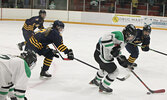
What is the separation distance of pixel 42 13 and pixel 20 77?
3455 millimetres

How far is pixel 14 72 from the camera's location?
2.11m

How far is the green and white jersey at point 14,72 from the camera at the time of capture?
2082mm

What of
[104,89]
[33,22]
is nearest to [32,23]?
[33,22]

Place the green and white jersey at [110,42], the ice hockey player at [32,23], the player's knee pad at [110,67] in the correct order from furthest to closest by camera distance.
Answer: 1. the ice hockey player at [32,23]
2. the player's knee pad at [110,67]
3. the green and white jersey at [110,42]

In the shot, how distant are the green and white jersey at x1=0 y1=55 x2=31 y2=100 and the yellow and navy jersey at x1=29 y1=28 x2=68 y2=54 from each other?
146 cm

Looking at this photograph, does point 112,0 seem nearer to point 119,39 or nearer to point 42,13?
point 42,13

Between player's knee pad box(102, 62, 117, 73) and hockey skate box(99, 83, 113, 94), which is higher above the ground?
player's knee pad box(102, 62, 117, 73)

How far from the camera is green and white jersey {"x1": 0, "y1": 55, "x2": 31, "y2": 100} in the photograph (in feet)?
6.83

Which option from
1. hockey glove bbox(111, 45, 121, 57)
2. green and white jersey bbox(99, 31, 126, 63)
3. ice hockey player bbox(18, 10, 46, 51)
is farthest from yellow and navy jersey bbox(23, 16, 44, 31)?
hockey glove bbox(111, 45, 121, 57)

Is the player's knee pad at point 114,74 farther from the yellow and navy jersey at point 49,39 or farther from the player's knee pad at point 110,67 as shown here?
the yellow and navy jersey at point 49,39

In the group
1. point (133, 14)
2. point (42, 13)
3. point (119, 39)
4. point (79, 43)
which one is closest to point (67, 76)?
point (119, 39)

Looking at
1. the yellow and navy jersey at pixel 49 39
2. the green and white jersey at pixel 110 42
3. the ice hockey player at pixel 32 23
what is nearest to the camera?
the green and white jersey at pixel 110 42

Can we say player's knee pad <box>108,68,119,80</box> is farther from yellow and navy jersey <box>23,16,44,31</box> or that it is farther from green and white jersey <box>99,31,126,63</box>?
yellow and navy jersey <box>23,16,44,31</box>

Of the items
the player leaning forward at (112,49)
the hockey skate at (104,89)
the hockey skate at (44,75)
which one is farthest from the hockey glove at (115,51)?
the hockey skate at (44,75)
